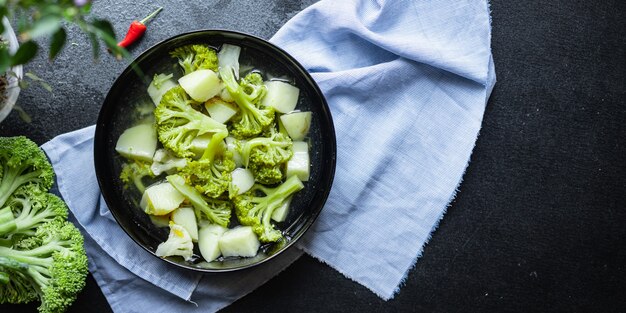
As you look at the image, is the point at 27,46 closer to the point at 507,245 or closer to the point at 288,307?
the point at 288,307

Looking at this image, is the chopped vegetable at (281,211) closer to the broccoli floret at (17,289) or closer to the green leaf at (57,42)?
the broccoli floret at (17,289)

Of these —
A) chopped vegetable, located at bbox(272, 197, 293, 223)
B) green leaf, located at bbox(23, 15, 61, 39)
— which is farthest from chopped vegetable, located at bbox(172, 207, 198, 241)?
green leaf, located at bbox(23, 15, 61, 39)

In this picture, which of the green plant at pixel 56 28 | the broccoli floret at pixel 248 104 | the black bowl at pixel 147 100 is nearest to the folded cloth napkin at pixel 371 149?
the black bowl at pixel 147 100

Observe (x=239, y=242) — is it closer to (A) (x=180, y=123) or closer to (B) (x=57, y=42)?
(A) (x=180, y=123)

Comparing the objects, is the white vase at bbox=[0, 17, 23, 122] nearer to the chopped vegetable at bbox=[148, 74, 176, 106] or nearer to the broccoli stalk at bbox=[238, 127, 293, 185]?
the chopped vegetable at bbox=[148, 74, 176, 106]

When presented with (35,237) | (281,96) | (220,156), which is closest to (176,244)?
(220,156)

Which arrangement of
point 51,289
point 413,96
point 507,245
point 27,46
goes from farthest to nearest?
1. point 507,245
2. point 413,96
3. point 51,289
4. point 27,46

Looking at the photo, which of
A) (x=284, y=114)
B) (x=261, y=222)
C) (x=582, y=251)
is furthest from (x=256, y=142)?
(x=582, y=251)
